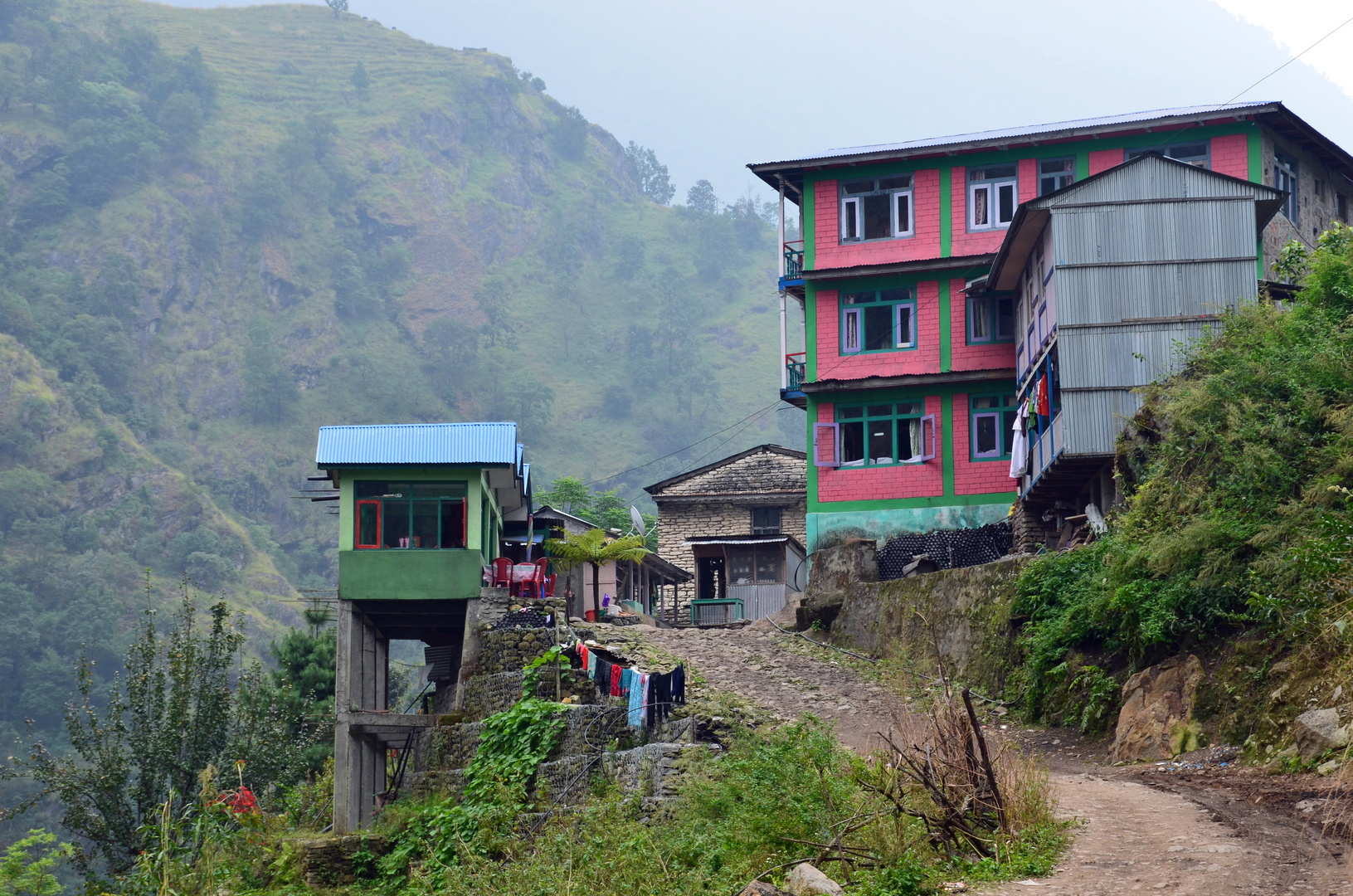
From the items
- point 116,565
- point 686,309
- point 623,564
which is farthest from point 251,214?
point 623,564

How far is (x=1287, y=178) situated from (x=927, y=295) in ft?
27.8

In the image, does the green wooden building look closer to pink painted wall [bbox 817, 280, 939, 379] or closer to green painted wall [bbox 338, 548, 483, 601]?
green painted wall [bbox 338, 548, 483, 601]

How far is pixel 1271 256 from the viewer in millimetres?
29500

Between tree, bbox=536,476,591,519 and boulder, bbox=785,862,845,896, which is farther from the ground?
tree, bbox=536,476,591,519

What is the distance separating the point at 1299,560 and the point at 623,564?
88.5ft

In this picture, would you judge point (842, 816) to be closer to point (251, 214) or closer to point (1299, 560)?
point (1299, 560)

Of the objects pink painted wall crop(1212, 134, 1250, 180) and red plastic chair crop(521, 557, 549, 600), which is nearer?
red plastic chair crop(521, 557, 549, 600)

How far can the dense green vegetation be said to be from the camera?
1442 centimetres

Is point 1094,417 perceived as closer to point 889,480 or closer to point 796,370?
point 889,480

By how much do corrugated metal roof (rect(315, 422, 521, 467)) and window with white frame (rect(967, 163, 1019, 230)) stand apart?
12.3 metres

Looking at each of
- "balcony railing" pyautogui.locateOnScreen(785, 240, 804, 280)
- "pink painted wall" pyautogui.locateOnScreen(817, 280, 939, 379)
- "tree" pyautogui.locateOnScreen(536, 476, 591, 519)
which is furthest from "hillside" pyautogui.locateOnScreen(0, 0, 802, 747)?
"pink painted wall" pyautogui.locateOnScreen(817, 280, 939, 379)

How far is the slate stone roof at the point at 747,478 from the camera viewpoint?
42.0 metres

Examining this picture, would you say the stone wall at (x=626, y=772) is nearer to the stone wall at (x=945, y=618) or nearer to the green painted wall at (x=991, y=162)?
the stone wall at (x=945, y=618)

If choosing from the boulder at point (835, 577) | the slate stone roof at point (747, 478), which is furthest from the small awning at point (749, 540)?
the boulder at point (835, 577)
